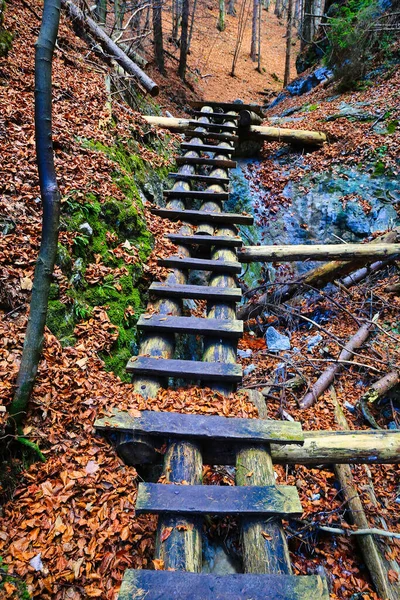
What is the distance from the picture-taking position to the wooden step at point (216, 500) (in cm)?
202

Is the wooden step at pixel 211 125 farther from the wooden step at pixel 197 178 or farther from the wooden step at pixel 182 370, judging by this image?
the wooden step at pixel 182 370

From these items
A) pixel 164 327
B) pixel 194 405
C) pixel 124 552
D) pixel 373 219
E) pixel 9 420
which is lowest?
pixel 124 552

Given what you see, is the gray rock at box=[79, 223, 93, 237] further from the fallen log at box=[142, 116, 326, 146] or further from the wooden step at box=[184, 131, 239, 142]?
the fallen log at box=[142, 116, 326, 146]

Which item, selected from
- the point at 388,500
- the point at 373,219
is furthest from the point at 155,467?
the point at 373,219

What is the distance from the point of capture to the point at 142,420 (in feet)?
8.13

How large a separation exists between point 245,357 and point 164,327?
6.79ft

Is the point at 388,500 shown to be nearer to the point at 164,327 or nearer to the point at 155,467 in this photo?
the point at 155,467

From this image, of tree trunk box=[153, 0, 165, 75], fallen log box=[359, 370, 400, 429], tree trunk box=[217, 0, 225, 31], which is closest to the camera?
fallen log box=[359, 370, 400, 429]

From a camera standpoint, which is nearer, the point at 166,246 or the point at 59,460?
the point at 59,460

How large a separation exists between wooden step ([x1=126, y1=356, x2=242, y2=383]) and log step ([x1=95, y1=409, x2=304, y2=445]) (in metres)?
0.41

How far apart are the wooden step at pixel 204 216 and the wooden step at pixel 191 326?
220 centimetres

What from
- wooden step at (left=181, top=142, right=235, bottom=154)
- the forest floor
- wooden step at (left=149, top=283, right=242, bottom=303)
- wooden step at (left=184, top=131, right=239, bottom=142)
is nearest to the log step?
the forest floor

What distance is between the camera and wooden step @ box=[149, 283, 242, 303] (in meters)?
3.74

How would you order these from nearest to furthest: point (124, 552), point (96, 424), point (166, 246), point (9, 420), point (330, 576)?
point (124, 552), point (9, 420), point (96, 424), point (330, 576), point (166, 246)
